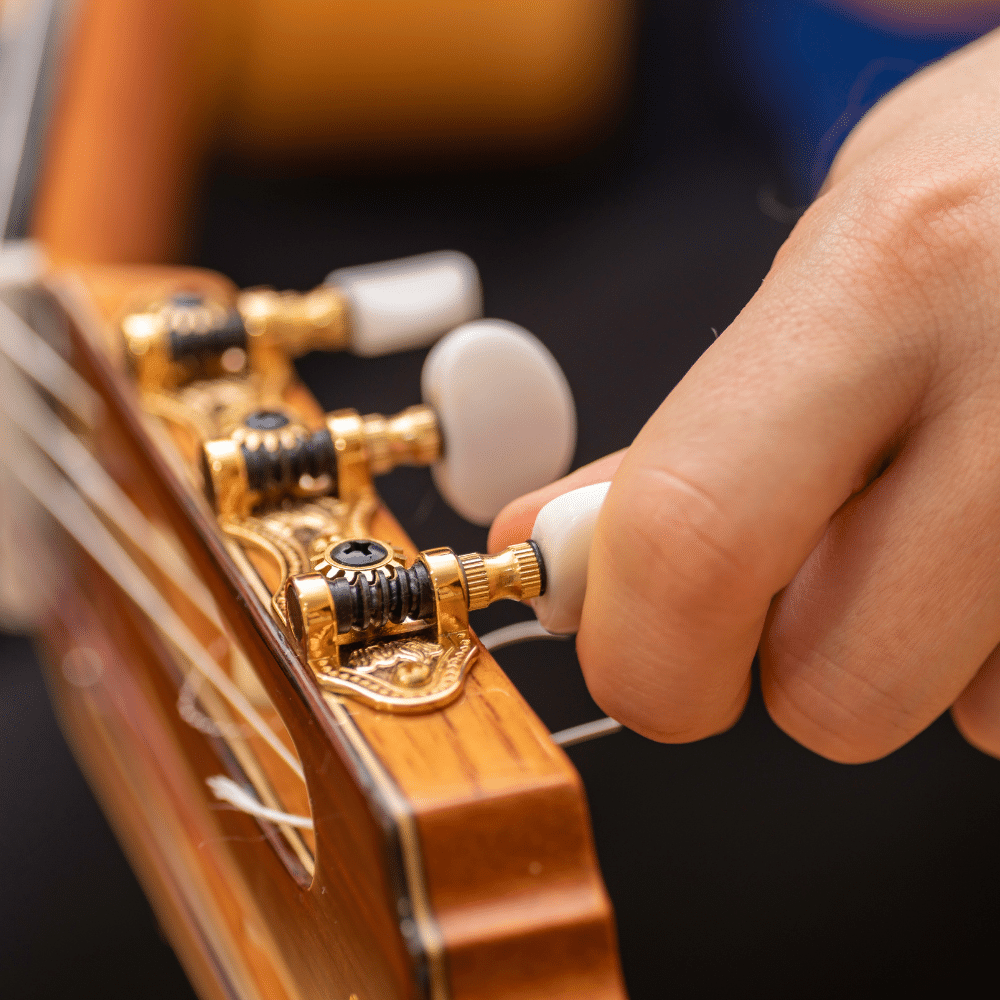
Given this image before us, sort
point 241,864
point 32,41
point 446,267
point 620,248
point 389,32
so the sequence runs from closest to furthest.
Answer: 1. point 241,864
2. point 446,267
3. point 32,41
4. point 620,248
5. point 389,32

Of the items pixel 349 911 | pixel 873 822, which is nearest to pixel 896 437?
pixel 349 911

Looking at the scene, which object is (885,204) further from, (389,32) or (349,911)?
(389,32)

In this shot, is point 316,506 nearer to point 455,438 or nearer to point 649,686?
point 455,438

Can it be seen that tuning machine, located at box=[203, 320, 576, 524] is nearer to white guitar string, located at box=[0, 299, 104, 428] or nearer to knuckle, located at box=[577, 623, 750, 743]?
knuckle, located at box=[577, 623, 750, 743]

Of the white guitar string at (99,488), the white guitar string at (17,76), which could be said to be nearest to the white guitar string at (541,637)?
the white guitar string at (99,488)

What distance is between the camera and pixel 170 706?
1.74ft

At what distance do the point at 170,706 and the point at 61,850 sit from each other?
0.90 feet

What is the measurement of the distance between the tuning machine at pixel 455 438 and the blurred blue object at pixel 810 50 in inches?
31.2

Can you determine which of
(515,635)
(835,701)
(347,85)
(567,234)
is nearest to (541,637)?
(515,635)

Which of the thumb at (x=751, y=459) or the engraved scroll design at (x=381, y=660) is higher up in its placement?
the thumb at (x=751, y=459)

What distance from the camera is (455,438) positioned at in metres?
0.46

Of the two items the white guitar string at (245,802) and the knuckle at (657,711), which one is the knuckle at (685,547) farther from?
the white guitar string at (245,802)

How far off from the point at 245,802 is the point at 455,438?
165 mm

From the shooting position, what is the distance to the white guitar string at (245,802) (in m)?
0.36
